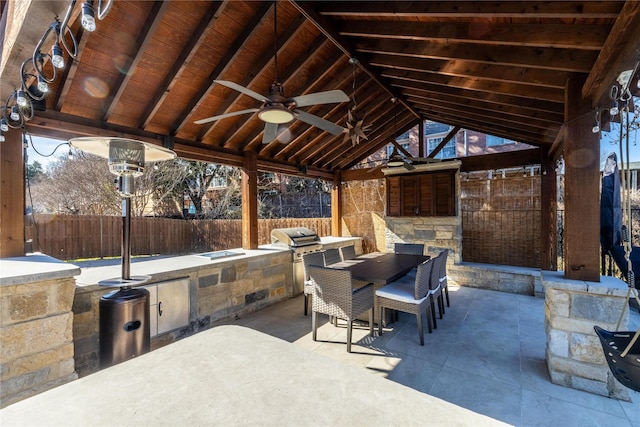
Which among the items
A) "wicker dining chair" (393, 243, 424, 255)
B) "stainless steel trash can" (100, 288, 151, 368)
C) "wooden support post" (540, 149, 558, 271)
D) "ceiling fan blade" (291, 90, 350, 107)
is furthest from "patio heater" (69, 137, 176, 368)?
"wooden support post" (540, 149, 558, 271)

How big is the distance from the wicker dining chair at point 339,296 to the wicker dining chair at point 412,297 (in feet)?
0.65

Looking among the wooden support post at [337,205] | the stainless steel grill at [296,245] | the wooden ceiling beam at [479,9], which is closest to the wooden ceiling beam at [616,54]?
the wooden ceiling beam at [479,9]

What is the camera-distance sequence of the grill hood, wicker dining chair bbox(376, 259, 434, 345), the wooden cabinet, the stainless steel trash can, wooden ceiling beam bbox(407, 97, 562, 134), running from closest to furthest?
the stainless steel trash can → wicker dining chair bbox(376, 259, 434, 345) → wooden ceiling beam bbox(407, 97, 562, 134) → the grill hood → the wooden cabinet

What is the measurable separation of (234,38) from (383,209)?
499cm

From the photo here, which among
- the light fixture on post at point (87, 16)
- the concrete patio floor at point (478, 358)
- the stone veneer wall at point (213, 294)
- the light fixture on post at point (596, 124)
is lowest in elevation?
the concrete patio floor at point (478, 358)

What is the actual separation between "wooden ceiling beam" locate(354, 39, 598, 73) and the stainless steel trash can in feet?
11.6

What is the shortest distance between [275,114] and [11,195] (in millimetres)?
2783

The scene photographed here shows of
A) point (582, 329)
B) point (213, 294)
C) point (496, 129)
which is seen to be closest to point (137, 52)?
point (213, 294)

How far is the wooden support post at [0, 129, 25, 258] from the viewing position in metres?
2.76

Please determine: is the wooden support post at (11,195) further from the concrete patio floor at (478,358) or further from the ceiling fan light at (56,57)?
the concrete patio floor at (478,358)

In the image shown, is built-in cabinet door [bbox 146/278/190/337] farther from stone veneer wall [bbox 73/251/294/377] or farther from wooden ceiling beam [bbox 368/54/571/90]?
wooden ceiling beam [bbox 368/54/571/90]

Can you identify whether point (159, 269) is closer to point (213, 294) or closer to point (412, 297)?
point (213, 294)

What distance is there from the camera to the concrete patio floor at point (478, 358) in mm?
2145

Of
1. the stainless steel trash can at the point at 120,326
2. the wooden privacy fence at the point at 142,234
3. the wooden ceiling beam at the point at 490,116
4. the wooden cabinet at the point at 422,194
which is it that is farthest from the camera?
the wooden privacy fence at the point at 142,234
